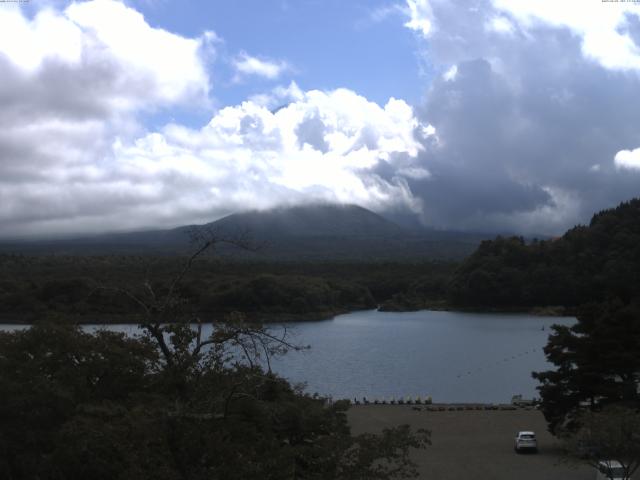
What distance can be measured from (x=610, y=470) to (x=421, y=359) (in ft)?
88.8

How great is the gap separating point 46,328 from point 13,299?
46972 millimetres

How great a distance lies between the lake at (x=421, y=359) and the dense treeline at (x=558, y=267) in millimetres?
6841

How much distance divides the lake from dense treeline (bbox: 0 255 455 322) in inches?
172

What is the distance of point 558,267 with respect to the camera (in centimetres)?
6600

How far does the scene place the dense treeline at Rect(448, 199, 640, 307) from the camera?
62.7 m

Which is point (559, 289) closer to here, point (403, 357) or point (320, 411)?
point (403, 357)

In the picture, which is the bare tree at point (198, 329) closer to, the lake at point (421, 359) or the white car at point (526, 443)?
the white car at point (526, 443)

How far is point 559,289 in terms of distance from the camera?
2566 inches

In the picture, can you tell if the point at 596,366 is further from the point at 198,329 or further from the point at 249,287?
the point at 249,287

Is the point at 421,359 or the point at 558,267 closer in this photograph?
the point at 421,359

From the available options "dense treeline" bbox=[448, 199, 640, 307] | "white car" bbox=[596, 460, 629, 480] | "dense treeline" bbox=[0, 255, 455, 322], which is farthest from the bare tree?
"dense treeline" bbox=[448, 199, 640, 307]

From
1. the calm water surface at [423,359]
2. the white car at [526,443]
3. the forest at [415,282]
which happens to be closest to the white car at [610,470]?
the white car at [526,443]

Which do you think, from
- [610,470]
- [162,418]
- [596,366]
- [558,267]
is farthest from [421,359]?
[558,267]

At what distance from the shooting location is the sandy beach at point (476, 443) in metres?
Result: 13.7
